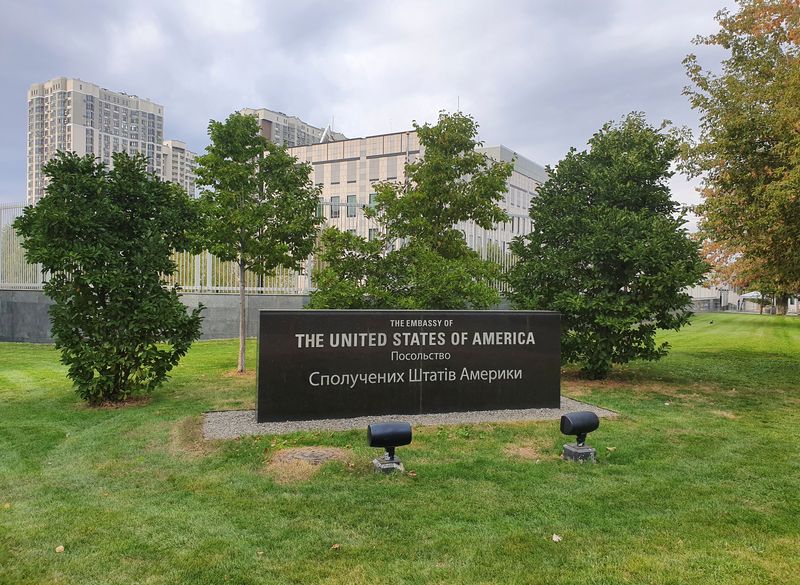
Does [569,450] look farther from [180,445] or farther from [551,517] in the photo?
[180,445]

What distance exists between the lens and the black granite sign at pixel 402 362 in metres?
8.12

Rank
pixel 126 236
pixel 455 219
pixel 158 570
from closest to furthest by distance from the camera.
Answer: pixel 158 570 < pixel 126 236 < pixel 455 219

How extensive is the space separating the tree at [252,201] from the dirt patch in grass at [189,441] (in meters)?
4.70

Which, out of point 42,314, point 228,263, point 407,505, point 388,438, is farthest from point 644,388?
point 42,314

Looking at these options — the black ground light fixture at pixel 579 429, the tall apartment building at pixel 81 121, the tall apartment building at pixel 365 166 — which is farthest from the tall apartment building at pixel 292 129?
the black ground light fixture at pixel 579 429

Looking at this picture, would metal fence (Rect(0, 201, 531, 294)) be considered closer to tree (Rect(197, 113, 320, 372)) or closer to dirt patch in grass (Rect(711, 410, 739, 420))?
tree (Rect(197, 113, 320, 372))

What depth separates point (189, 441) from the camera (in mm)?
7230

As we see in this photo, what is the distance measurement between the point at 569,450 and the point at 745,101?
9.74 metres

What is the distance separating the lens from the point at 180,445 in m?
7.07

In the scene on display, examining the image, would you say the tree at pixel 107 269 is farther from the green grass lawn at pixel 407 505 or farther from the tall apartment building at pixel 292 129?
the tall apartment building at pixel 292 129

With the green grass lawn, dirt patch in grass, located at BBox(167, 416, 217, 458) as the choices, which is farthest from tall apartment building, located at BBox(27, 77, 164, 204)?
the green grass lawn

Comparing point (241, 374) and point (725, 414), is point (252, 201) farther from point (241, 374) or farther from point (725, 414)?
point (725, 414)

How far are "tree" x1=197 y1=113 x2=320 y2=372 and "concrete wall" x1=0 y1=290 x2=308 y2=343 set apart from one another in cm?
638

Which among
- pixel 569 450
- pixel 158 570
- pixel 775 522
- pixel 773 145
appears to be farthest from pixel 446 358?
pixel 773 145
